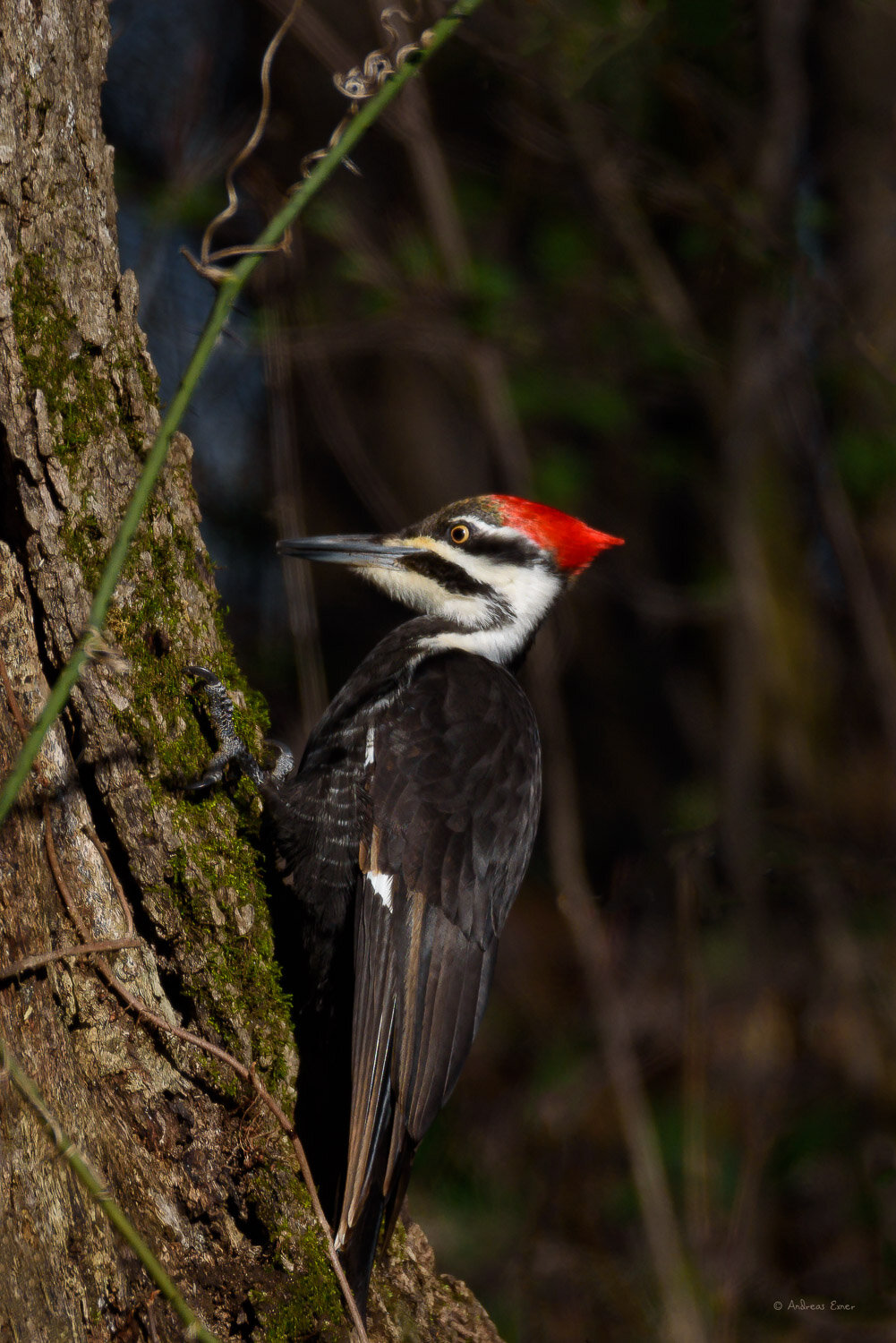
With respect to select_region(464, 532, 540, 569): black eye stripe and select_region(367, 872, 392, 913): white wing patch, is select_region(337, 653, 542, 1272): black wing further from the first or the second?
select_region(464, 532, 540, 569): black eye stripe

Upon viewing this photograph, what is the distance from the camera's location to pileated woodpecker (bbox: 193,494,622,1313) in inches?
87.4

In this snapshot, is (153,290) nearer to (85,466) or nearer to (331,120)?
(85,466)

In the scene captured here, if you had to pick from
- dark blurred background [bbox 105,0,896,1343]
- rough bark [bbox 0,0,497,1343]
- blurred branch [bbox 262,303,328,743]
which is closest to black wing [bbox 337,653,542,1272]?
rough bark [bbox 0,0,497,1343]

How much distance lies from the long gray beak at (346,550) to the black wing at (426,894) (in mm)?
361

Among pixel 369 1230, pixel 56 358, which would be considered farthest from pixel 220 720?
pixel 369 1230

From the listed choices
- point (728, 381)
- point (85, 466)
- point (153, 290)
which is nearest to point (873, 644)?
point (728, 381)

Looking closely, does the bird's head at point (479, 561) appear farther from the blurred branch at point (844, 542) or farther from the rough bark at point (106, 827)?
the blurred branch at point (844, 542)

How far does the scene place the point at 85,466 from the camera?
200 centimetres

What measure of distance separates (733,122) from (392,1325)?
4.96m

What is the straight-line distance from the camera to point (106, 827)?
202 centimetres

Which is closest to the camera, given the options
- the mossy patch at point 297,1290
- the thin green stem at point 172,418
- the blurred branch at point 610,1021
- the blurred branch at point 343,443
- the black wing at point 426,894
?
the thin green stem at point 172,418

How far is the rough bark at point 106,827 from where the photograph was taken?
6.18 feet

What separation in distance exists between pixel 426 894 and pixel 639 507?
4.66 meters

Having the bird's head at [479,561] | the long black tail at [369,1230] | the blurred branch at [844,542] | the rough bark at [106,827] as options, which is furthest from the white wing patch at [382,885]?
the blurred branch at [844,542]
